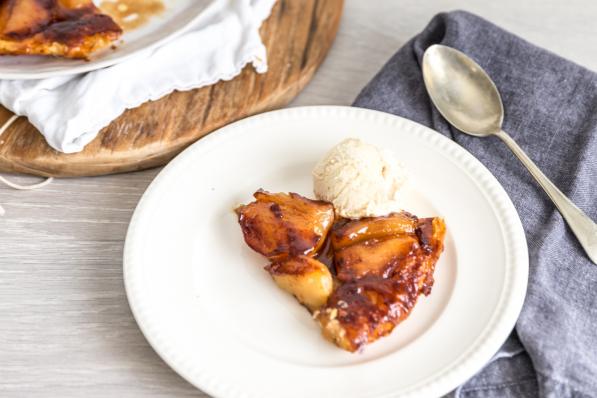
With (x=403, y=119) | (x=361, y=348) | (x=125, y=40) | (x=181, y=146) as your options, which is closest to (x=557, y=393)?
(x=361, y=348)

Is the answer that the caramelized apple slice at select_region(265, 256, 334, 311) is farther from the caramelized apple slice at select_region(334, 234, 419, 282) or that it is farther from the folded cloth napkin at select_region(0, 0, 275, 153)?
the folded cloth napkin at select_region(0, 0, 275, 153)

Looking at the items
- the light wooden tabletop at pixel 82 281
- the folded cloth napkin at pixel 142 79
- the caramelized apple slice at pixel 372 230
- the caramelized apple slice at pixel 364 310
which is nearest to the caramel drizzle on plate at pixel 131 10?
the folded cloth napkin at pixel 142 79

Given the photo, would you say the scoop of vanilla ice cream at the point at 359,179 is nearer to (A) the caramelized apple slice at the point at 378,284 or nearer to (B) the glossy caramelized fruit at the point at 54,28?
(A) the caramelized apple slice at the point at 378,284

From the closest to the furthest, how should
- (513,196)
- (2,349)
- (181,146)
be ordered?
1. (2,349)
2. (513,196)
3. (181,146)

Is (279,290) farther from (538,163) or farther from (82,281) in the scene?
(538,163)

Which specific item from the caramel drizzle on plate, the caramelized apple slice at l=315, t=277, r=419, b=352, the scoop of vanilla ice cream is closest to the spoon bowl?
the scoop of vanilla ice cream

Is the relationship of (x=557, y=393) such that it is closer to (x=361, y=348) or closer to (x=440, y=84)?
(x=361, y=348)

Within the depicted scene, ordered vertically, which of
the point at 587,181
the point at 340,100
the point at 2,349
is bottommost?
the point at 2,349

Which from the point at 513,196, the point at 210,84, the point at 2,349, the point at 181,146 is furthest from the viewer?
the point at 210,84
